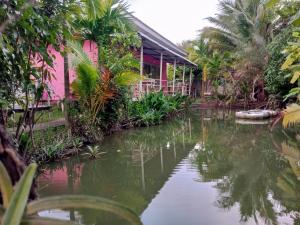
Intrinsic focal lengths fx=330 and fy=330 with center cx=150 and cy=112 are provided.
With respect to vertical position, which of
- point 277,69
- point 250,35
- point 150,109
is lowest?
point 150,109

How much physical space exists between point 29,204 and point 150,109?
13.2m

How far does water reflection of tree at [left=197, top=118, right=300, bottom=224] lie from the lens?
4.71 m

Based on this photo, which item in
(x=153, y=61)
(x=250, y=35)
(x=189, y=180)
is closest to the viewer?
(x=189, y=180)

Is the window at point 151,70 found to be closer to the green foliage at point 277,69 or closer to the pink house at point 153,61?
the pink house at point 153,61

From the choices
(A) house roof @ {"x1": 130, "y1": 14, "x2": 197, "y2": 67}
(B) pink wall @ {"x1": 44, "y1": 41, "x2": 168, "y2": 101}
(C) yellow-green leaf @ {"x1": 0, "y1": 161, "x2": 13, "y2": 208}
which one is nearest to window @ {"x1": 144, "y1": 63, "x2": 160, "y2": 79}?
(A) house roof @ {"x1": 130, "y1": 14, "x2": 197, "y2": 67}

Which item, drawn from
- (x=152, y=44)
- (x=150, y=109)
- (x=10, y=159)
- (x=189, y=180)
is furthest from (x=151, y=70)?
(x=10, y=159)

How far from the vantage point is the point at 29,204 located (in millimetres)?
Answer: 1021

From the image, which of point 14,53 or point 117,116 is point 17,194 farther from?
point 117,116

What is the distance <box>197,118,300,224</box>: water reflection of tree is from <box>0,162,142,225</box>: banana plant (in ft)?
11.8

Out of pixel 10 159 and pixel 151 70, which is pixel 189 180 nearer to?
pixel 10 159

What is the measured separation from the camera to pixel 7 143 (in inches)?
42.8

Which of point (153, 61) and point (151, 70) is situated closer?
point (153, 61)

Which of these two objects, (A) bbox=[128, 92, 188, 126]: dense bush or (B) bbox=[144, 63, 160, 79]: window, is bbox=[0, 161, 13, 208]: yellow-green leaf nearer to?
(A) bbox=[128, 92, 188, 126]: dense bush

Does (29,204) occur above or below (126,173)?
above
